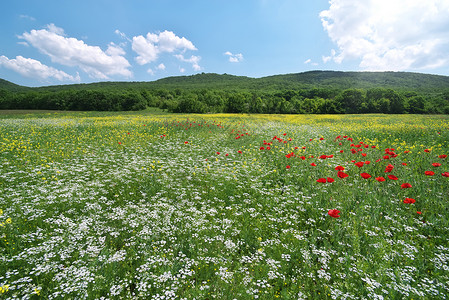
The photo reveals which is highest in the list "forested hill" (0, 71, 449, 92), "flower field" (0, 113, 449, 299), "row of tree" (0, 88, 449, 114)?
"forested hill" (0, 71, 449, 92)

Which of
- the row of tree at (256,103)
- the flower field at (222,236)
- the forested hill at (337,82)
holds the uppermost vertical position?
the forested hill at (337,82)

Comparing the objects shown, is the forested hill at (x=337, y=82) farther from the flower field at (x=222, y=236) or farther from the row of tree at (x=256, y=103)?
the flower field at (x=222, y=236)

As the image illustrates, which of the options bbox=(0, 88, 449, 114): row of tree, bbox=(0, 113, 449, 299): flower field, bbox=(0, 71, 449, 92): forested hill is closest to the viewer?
bbox=(0, 113, 449, 299): flower field

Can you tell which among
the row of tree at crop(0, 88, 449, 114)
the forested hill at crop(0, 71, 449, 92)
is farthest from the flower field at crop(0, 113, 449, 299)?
the forested hill at crop(0, 71, 449, 92)

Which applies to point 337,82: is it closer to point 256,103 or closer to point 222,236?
point 256,103

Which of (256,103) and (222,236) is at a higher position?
(256,103)

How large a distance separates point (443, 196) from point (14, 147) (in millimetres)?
15547

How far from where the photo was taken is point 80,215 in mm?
4406

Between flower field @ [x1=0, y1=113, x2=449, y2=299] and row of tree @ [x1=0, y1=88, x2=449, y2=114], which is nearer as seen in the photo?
flower field @ [x1=0, y1=113, x2=449, y2=299]

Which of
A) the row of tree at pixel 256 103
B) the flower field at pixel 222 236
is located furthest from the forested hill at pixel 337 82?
the flower field at pixel 222 236

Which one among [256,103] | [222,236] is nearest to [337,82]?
[256,103]

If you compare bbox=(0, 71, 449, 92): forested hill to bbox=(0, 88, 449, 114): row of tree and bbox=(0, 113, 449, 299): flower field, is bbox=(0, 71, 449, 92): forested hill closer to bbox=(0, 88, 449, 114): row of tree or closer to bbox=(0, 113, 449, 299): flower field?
bbox=(0, 88, 449, 114): row of tree

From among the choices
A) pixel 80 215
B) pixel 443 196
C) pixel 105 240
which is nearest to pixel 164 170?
pixel 80 215

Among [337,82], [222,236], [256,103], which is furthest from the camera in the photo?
[337,82]
